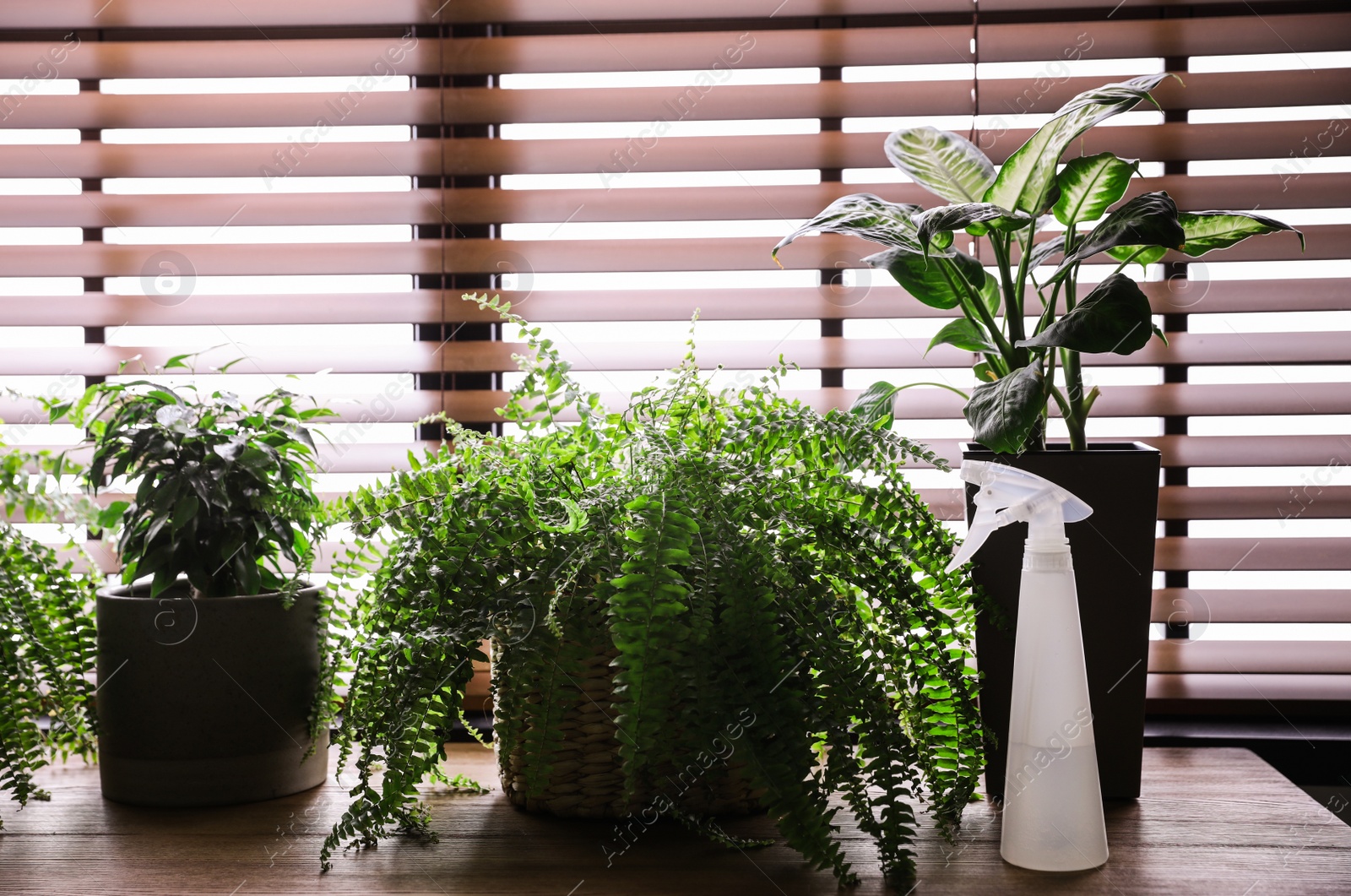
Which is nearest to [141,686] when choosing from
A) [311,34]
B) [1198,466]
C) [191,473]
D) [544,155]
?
[191,473]

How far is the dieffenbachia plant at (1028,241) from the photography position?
32.5 inches

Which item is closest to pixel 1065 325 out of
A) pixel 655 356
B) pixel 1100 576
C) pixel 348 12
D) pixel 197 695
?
pixel 1100 576

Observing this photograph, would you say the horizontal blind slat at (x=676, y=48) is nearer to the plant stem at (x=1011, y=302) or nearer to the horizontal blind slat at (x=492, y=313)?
the horizontal blind slat at (x=492, y=313)

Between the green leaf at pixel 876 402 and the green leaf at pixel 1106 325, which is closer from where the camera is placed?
the green leaf at pixel 1106 325

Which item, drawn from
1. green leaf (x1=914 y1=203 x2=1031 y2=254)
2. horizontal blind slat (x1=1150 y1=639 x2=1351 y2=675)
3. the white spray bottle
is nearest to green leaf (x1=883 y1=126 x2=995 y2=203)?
green leaf (x1=914 y1=203 x2=1031 y2=254)

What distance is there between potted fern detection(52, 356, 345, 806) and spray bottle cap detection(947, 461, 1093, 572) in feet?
2.16

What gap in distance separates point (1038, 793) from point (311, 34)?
1311 millimetres

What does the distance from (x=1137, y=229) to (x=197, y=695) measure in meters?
1.00

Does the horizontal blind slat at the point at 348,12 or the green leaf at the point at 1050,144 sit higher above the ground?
the horizontal blind slat at the point at 348,12

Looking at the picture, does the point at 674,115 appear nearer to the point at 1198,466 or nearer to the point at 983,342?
the point at 983,342

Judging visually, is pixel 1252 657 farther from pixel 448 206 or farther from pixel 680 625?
pixel 448 206

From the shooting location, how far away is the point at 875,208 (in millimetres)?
957

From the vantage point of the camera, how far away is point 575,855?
32.7 inches

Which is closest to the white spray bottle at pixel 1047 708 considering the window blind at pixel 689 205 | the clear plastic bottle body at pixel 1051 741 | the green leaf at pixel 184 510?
the clear plastic bottle body at pixel 1051 741
